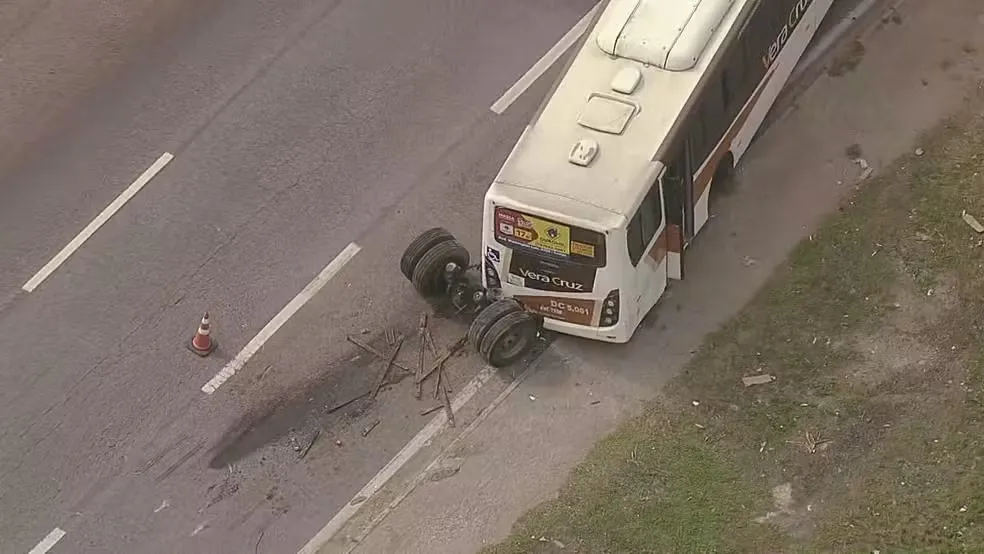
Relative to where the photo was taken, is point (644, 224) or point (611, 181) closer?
point (611, 181)

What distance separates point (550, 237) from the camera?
42.5 feet

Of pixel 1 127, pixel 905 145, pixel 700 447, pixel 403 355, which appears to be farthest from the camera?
pixel 1 127

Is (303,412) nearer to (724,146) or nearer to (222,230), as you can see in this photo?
(222,230)

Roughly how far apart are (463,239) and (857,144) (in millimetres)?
4708

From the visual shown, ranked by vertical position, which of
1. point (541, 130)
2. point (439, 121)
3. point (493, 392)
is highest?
point (541, 130)

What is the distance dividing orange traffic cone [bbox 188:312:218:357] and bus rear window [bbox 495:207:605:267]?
342cm

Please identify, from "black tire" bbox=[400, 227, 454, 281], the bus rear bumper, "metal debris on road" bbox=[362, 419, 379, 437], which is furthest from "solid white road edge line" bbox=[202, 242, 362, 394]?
the bus rear bumper

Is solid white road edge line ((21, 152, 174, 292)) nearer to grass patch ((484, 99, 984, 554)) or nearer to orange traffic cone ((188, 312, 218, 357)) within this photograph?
orange traffic cone ((188, 312, 218, 357))

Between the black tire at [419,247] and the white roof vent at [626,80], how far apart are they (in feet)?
8.14

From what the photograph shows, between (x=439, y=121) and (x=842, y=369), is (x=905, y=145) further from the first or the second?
(x=439, y=121)

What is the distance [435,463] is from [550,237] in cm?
260

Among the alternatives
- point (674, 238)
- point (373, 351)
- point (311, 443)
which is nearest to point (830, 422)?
point (674, 238)

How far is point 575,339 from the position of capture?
14.2 m

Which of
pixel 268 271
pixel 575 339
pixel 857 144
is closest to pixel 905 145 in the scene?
pixel 857 144
